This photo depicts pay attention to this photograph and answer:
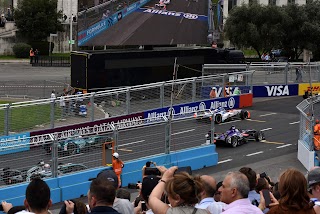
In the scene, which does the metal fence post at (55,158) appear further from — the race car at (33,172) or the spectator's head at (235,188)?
the spectator's head at (235,188)

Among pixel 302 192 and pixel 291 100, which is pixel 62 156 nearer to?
pixel 302 192

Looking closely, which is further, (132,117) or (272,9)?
(272,9)

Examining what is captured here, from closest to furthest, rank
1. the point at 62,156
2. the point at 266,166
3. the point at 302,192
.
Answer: the point at 302,192 < the point at 62,156 < the point at 266,166

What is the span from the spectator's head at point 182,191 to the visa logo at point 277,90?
106 ft

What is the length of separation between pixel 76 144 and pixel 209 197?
1140 cm

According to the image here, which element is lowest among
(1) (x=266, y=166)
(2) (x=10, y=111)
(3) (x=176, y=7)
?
(1) (x=266, y=166)

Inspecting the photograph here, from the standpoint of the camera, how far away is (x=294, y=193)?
7.02m

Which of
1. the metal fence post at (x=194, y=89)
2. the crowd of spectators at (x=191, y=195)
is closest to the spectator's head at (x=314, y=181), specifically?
the crowd of spectators at (x=191, y=195)

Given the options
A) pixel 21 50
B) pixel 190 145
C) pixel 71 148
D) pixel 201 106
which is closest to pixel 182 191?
pixel 71 148

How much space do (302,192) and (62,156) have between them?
502 inches

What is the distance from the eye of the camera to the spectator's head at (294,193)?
701cm

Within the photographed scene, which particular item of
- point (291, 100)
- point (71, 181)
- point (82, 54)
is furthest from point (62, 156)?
point (291, 100)

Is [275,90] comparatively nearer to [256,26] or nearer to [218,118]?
[218,118]

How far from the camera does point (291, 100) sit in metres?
39.2
